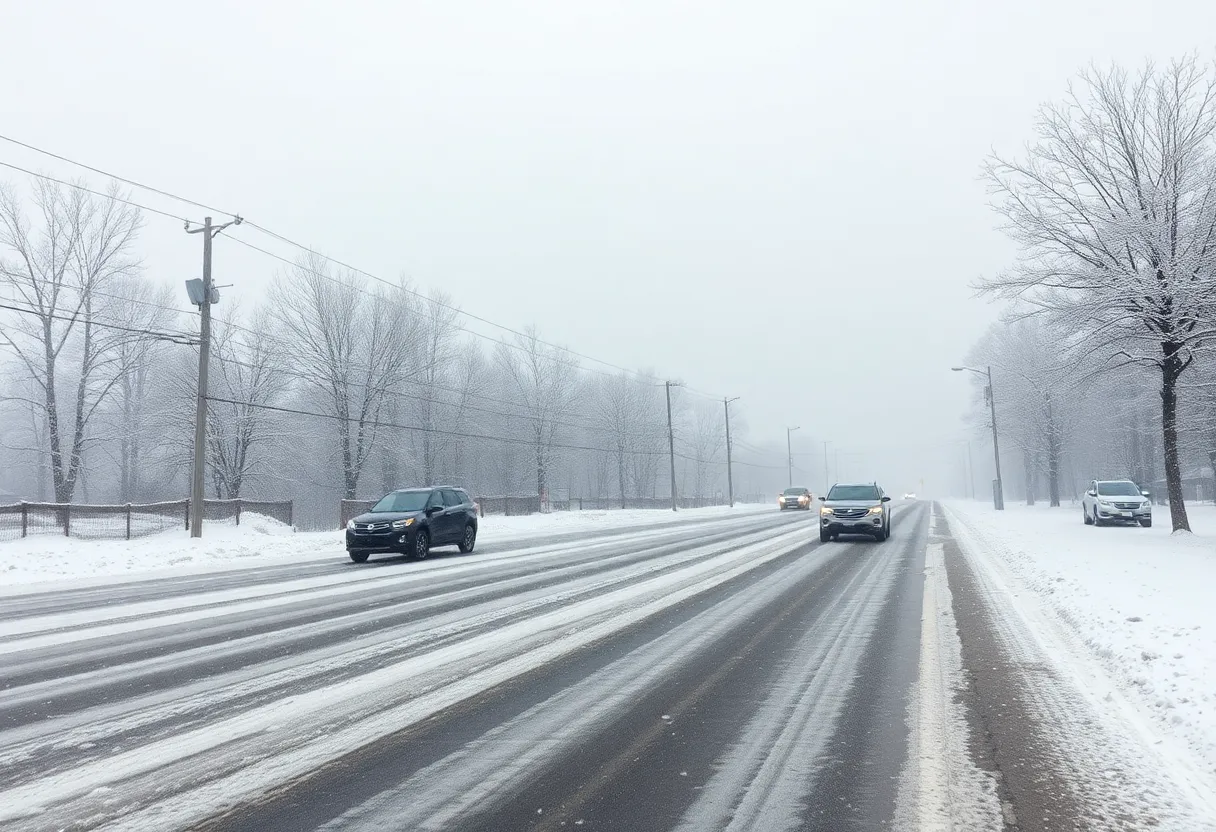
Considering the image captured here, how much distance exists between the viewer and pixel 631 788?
14.0 feet

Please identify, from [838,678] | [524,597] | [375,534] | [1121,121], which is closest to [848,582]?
[524,597]

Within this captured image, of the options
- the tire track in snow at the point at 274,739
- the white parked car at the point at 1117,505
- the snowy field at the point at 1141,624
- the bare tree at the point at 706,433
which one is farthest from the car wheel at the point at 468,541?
the bare tree at the point at 706,433

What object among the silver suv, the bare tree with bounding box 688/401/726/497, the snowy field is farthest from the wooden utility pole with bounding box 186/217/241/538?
the bare tree with bounding box 688/401/726/497

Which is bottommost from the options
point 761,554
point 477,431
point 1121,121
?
point 761,554

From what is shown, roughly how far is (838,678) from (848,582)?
6.71m

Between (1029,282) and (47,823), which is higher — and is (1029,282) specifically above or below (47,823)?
above

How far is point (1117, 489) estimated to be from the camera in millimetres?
30875

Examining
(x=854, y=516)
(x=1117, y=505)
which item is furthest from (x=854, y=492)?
(x=1117, y=505)

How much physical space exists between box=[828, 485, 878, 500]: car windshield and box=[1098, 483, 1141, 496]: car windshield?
44.1 ft

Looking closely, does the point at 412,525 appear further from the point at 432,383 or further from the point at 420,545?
the point at 432,383

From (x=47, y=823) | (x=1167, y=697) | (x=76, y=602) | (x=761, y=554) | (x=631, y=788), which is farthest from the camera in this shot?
(x=761, y=554)

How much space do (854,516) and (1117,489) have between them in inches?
627

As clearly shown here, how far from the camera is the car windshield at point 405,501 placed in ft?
64.0

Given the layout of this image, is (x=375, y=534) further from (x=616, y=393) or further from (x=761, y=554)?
(x=616, y=393)
